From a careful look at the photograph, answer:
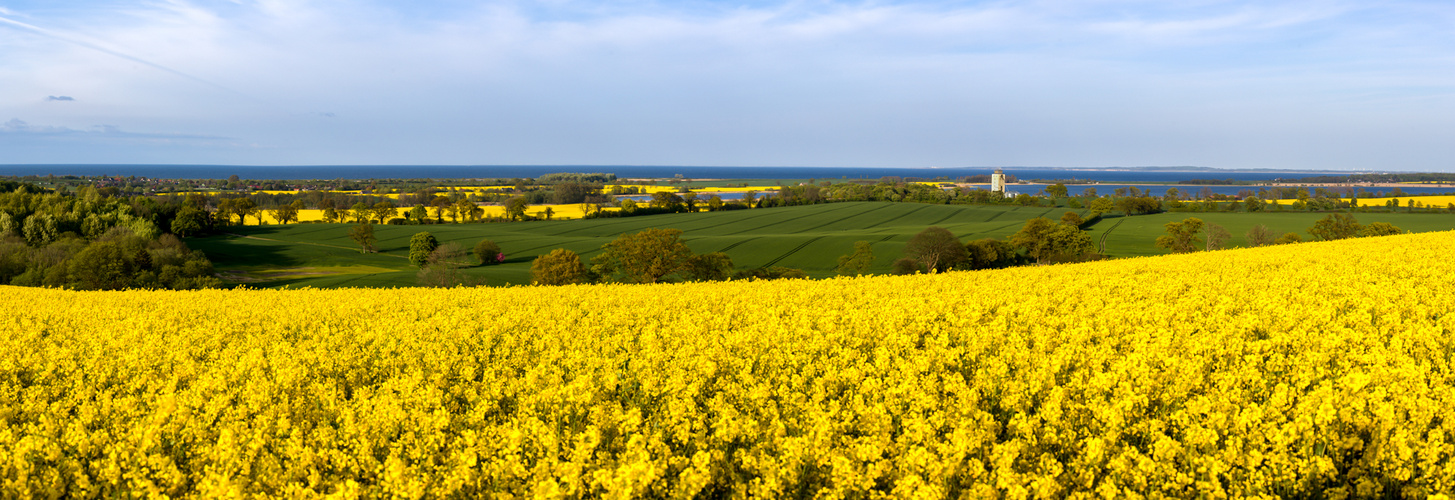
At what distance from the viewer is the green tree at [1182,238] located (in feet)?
245

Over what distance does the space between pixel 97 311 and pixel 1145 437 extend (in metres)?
18.5

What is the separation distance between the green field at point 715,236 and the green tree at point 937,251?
3.51 metres

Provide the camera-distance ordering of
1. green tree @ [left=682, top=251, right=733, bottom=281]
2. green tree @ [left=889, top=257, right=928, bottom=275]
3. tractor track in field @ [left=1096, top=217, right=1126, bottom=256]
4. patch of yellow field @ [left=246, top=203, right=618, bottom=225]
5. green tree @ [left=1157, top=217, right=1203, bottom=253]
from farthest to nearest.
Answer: patch of yellow field @ [left=246, top=203, right=618, bottom=225] < tractor track in field @ [left=1096, top=217, right=1126, bottom=256] < green tree @ [left=1157, top=217, right=1203, bottom=253] < green tree @ [left=889, top=257, right=928, bottom=275] < green tree @ [left=682, top=251, right=733, bottom=281]

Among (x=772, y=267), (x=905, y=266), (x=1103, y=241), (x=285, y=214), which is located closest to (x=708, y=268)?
(x=772, y=267)

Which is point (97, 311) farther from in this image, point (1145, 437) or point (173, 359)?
point (1145, 437)

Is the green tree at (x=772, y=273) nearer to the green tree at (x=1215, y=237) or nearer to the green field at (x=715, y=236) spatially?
the green field at (x=715, y=236)

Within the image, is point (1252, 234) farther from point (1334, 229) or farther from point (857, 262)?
point (857, 262)

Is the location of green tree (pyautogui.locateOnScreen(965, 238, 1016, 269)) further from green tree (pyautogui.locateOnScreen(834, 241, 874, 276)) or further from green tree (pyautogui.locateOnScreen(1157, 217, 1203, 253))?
green tree (pyautogui.locateOnScreen(1157, 217, 1203, 253))

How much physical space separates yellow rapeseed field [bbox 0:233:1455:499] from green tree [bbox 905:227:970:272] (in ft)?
174

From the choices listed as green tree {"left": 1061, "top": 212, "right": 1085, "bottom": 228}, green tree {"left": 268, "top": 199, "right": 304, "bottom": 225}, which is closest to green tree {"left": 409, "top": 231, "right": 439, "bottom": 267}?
green tree {"left": 268, "top": 199, "right": 304, "bottom": 225}

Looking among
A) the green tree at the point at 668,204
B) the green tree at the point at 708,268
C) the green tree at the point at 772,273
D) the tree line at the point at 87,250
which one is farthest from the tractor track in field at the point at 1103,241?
the tree line at the point at 87,250

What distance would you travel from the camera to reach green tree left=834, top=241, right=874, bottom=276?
6538 cm

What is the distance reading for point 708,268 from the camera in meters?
59.8

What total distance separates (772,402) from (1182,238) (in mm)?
84955
